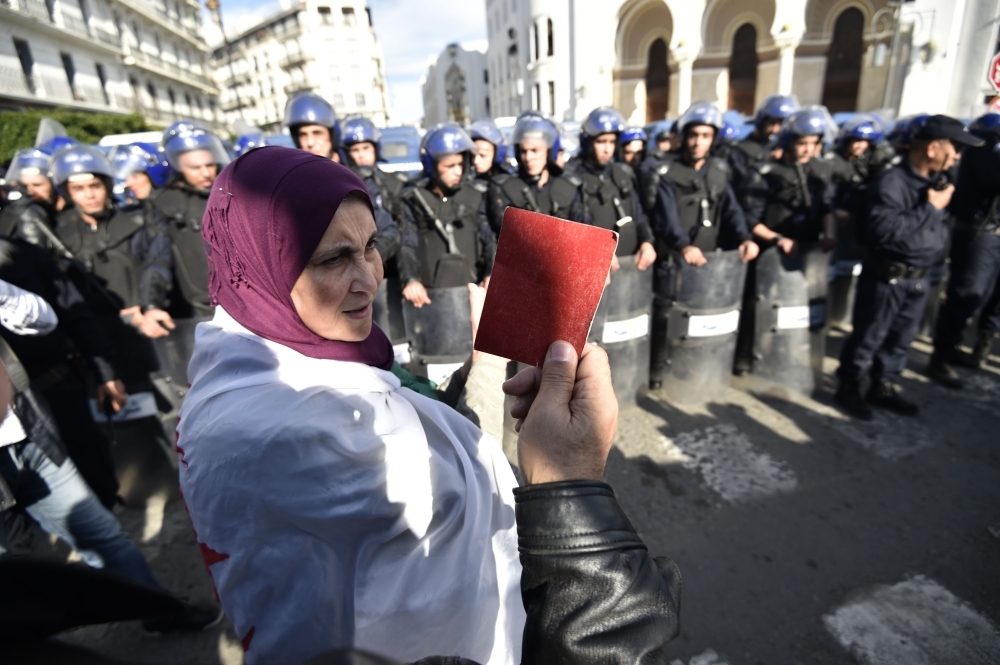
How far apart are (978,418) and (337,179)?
16.1ft

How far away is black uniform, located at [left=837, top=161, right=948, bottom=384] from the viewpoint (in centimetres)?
359

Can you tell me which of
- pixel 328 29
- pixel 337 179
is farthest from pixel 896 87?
pixel 328 29

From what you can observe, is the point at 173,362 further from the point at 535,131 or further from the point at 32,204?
the point at 535,131

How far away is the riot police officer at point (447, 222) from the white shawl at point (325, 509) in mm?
2909

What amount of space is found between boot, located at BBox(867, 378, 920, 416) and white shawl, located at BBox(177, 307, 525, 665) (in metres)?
4.24

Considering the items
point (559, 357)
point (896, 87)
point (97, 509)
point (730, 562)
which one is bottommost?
point (730, 562)

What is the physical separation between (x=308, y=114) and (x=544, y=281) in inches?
171

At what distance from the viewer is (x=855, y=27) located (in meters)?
23.2

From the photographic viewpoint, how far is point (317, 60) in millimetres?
53219

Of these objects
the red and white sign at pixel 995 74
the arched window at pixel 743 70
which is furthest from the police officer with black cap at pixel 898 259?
the arched window at pixel 743 70

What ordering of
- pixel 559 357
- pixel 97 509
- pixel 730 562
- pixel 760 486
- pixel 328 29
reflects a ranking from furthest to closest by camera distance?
pixel 328 29, pixel 760 486, pixel 730 562, pixel 97 509, pixel 559 357

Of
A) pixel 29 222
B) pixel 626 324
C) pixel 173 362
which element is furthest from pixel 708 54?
pixel 173 362

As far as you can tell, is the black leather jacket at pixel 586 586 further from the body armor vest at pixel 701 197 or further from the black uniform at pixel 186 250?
the body armor vest at pixel 701 197

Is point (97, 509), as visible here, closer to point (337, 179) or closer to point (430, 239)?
point (337, 179)
